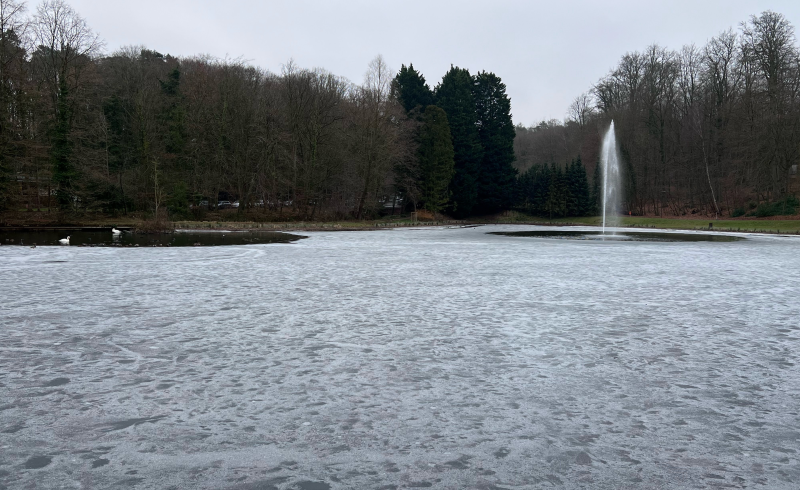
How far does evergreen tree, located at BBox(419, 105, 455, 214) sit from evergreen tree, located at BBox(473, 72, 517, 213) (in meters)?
8.25

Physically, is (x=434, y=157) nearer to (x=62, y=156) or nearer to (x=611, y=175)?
(x=611, y=175)

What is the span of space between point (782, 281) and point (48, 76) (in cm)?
4937

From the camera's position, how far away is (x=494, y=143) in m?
70.1

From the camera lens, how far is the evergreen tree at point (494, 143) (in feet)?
225

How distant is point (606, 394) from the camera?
5254mm

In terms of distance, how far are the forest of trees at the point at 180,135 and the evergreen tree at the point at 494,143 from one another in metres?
13.1

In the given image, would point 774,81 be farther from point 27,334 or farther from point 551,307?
point 27,334

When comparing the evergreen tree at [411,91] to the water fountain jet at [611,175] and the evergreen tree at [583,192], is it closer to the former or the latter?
the evergreen tree at [583,192]

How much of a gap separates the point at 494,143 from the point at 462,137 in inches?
231

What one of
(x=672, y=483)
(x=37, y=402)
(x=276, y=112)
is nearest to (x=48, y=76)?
(x=276, y=112)

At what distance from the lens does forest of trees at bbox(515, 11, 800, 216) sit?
149 feet

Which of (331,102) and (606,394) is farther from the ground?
(331,102)

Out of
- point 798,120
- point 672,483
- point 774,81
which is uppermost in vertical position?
point 774,81

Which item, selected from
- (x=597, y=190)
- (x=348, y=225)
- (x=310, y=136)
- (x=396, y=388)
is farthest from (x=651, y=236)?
(x=396, y=388)
